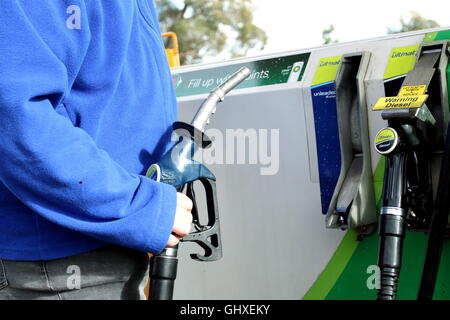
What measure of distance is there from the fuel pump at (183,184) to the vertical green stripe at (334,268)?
2.31ft

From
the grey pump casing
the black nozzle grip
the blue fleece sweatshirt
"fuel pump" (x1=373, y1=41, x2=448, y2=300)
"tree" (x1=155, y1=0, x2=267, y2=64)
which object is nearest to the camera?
the blue fleece sweatshirt

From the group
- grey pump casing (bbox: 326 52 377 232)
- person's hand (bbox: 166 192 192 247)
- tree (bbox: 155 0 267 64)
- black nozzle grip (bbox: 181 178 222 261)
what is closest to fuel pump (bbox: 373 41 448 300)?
grey pump casing (bbox: 326 52 377 232)

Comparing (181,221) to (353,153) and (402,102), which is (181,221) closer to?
(402,102)

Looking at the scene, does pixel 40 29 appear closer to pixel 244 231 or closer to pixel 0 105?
pixel 0 105

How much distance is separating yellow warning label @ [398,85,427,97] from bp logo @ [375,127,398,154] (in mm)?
128

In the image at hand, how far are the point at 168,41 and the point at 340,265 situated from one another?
1626 cm

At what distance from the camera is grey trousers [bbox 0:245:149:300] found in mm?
1288

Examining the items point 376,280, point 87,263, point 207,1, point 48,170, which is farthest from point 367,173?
point 207,1

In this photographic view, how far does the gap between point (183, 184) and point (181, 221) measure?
17 cm

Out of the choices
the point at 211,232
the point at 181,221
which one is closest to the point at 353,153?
the point at 211,232

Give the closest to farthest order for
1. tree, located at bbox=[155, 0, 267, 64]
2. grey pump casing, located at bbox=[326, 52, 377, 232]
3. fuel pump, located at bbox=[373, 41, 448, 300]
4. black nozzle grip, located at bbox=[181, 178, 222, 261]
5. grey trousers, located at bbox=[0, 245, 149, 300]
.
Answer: grey trousers, located at bbox=[0, 245, 149, 300] → black nozzle grip, located at bbox=[181, 178, 222, 261] → fuel pump, located at bbox=[373, 41, 448, 300] → grey pump casing, located at bbox=[326, 52, 377, 232] → tree, located at bbox=[155, 0, 267, 64]

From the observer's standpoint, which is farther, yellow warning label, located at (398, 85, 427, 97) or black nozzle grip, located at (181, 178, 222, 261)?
yellow warning label, located at (398, 85, 427, 97)

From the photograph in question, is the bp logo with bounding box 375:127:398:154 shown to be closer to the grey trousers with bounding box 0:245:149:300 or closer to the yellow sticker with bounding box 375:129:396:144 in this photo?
the yellow sticker with bounding box 375:129:396:144

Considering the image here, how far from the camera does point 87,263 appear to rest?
131cm
